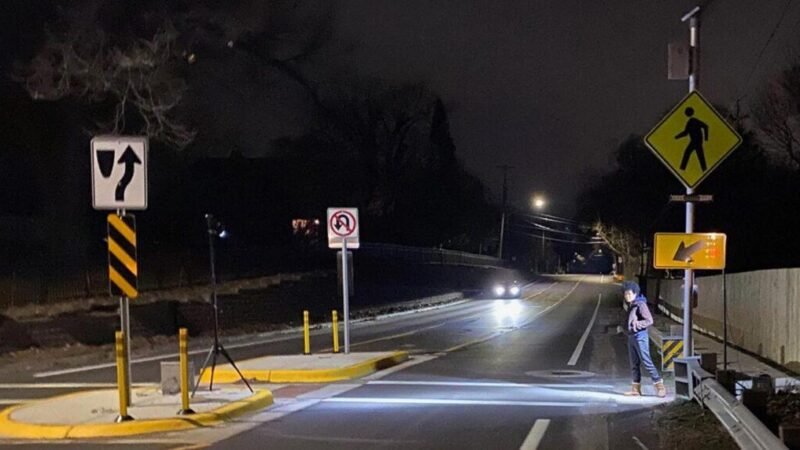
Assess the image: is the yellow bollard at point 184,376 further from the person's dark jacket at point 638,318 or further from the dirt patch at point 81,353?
the dirt patch at point 81,353

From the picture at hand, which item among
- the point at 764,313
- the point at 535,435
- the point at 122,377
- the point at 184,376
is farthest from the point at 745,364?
the point at 122,377

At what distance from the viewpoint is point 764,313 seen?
800 inches

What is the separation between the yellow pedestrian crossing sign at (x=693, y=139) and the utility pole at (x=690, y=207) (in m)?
0.54

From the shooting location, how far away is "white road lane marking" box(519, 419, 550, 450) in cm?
1012

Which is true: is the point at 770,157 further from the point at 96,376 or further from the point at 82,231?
the point at 96,376

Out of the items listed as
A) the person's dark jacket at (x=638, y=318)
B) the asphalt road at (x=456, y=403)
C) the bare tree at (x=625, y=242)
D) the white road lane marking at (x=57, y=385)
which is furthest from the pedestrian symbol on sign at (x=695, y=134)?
the bare tree at (x=625, y=242)

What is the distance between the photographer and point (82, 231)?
33.4m

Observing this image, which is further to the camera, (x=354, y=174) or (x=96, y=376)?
(x=354, y=174)

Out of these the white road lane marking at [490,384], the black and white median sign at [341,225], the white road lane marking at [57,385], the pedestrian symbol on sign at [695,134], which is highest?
the pedestrian symbol on sign at [695,134]

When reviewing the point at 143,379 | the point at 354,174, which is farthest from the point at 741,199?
the point at 143,379

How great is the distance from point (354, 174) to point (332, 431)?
59643mm

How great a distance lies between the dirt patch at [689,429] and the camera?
945 centimetres

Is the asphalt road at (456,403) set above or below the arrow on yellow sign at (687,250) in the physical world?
below

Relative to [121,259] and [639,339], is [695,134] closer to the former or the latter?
[639,339]
